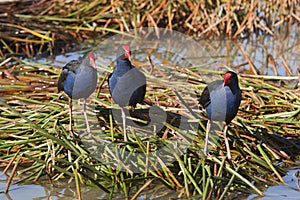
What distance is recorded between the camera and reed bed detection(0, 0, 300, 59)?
24.9 feet

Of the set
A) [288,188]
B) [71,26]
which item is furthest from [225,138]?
[71,26]

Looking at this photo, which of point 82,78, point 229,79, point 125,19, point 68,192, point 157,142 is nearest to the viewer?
point 229,79

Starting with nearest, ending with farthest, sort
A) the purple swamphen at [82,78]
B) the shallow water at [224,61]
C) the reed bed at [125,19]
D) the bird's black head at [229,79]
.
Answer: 1. the bird's black head at [229,79]
2. the shallow water at [224,61]
3. the purple swamphen at [82,78]
4. the reed bed at [125,19]

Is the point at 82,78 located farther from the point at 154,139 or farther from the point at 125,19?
the point at 125,19

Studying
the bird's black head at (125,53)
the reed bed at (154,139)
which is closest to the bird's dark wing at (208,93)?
the reed bed at (154,139)

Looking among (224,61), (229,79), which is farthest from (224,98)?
(224,61)

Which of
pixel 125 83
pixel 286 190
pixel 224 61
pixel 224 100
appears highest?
pixel 125 83

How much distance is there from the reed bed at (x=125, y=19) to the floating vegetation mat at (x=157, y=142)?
2.39 meters

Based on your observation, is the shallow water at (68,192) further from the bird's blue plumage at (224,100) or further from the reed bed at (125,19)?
the reed bed at (125,19)

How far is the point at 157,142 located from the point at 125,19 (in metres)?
4.27

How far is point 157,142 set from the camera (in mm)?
4160

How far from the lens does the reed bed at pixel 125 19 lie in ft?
24.9

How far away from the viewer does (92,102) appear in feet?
15.5

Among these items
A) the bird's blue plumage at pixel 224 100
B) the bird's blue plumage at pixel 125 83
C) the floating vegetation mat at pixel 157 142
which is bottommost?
the floating vegetation mat at pixel 157 142
